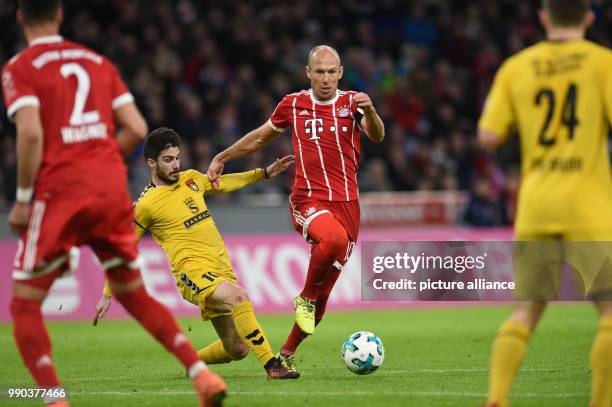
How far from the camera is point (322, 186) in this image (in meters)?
9.38

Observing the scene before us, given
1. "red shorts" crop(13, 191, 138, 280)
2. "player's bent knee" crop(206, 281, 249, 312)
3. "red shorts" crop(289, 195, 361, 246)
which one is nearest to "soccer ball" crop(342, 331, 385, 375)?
"player's bent knee" crop(206, 281, 249, 312)

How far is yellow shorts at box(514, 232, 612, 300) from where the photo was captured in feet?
18.2

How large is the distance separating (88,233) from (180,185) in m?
3.23

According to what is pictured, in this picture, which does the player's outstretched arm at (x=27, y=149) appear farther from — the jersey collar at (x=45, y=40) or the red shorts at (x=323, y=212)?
the red shorts at (x=323, y=212)

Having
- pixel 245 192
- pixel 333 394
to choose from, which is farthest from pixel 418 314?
pixel 333 394

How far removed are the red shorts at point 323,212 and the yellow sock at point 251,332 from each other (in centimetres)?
107

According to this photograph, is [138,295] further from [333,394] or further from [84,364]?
[84,364]

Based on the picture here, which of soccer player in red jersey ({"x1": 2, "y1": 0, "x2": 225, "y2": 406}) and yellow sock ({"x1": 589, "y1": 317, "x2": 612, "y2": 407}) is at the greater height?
soccer player in red jersey ({"x1": 2, "y1": 0, "x2": 225, "y2": 406})

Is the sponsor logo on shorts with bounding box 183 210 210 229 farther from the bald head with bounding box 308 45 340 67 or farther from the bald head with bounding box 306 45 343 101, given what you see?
the bald head with bounding box 308 45 340 67

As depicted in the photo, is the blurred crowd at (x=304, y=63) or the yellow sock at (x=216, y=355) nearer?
the yellow sock at (x=216, y=355)

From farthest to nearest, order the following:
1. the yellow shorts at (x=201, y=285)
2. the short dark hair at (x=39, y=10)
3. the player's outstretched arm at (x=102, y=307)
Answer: the yellow shorts at (x=201, y=285) → the player's outstretched arm at (x=102, y=307) → the short dark hair at (x=39, y=10)

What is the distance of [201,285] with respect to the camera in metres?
8.85

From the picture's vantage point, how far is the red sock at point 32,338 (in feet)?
20.1

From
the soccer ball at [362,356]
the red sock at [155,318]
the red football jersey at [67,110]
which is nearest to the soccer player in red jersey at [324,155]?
the soccer ball at [362,356]
